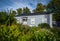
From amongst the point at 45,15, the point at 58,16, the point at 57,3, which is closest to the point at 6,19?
the point at 45,15

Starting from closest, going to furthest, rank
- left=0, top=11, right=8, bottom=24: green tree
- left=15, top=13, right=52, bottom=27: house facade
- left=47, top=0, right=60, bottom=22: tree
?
left=0, top=11, right=8, bottom=24: green tree
left=15, top=13, right=52, bottom=27: house facade
left=47, top=0, right=60, bottom=22: tree

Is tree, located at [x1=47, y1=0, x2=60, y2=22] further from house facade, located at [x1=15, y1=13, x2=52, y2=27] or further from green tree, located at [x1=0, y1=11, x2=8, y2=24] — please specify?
green tree, located at [x1=0, y1=11, x2=8, y2=24]

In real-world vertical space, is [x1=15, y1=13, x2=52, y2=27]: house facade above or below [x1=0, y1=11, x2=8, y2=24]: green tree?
below

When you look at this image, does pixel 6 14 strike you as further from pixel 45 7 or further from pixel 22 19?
pixel 45 7

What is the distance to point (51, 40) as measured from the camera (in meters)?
7.32

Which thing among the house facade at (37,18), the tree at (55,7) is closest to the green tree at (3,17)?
the house facade at (37,18)

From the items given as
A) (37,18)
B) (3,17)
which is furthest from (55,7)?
(3,17)

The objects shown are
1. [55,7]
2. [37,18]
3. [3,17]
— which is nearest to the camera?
[3,17]

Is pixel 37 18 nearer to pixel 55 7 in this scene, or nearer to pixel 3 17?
pixel 55 7

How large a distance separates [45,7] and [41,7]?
1.55 m

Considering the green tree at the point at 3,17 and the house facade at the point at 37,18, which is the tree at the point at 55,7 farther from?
the green tree at the point at 3,17

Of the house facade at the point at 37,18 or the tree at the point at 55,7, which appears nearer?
the house facade at the point at 37,18

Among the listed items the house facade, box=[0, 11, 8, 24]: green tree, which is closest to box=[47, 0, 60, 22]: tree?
the house facade

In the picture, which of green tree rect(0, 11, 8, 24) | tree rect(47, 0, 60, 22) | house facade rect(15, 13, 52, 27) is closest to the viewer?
green tree rect(0, 11, 8, 24)
